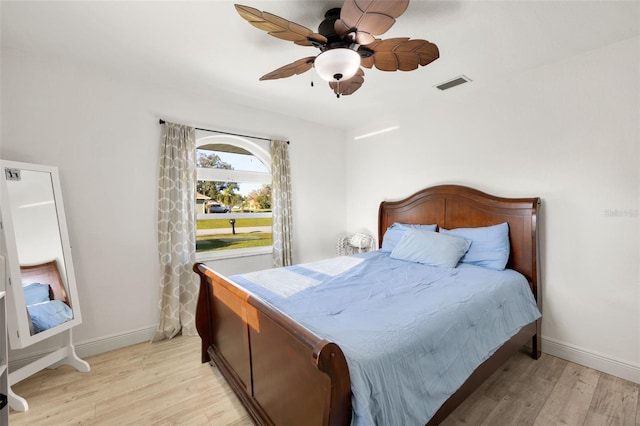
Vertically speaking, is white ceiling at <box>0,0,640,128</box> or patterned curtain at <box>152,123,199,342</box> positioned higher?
white ceiling at <box>0,0,640,128</box>

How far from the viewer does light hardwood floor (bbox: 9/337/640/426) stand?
170 cm

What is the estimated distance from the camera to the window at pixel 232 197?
128 inches

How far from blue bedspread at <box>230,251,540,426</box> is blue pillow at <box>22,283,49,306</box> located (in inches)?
58.3

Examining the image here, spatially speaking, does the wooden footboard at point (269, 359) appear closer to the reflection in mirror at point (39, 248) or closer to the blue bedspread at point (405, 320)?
the blue bedspread at point (405, 320)

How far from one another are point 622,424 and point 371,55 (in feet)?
8.76

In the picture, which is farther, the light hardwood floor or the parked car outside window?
the parked car outside window

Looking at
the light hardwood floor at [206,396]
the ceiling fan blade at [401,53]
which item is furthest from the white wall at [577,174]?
the ceiling fan blade at [401,53]

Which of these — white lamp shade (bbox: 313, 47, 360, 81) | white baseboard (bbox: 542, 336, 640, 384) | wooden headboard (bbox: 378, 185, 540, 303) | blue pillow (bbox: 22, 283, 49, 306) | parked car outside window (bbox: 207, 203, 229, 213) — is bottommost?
white baseboard (bbox: 542, 336, 640, 384)

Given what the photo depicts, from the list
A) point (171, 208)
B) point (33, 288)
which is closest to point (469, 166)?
point (171, 208)

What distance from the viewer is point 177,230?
283cm

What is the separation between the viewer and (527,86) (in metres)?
2.50

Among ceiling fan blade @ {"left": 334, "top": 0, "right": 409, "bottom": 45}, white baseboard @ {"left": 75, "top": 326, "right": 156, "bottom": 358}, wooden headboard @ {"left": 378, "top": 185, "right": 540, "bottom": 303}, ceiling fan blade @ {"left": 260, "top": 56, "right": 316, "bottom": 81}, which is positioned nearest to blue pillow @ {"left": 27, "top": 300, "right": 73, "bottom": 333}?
white baseboard @ {"left": 75, "top": 326, "right": 156, "bottom": 358}

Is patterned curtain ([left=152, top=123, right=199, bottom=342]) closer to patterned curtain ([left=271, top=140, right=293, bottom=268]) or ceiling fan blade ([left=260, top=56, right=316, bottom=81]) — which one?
patterned curtain ([left=271, top=140, right=293, bottom=268])

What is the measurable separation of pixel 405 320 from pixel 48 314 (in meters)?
2.60
